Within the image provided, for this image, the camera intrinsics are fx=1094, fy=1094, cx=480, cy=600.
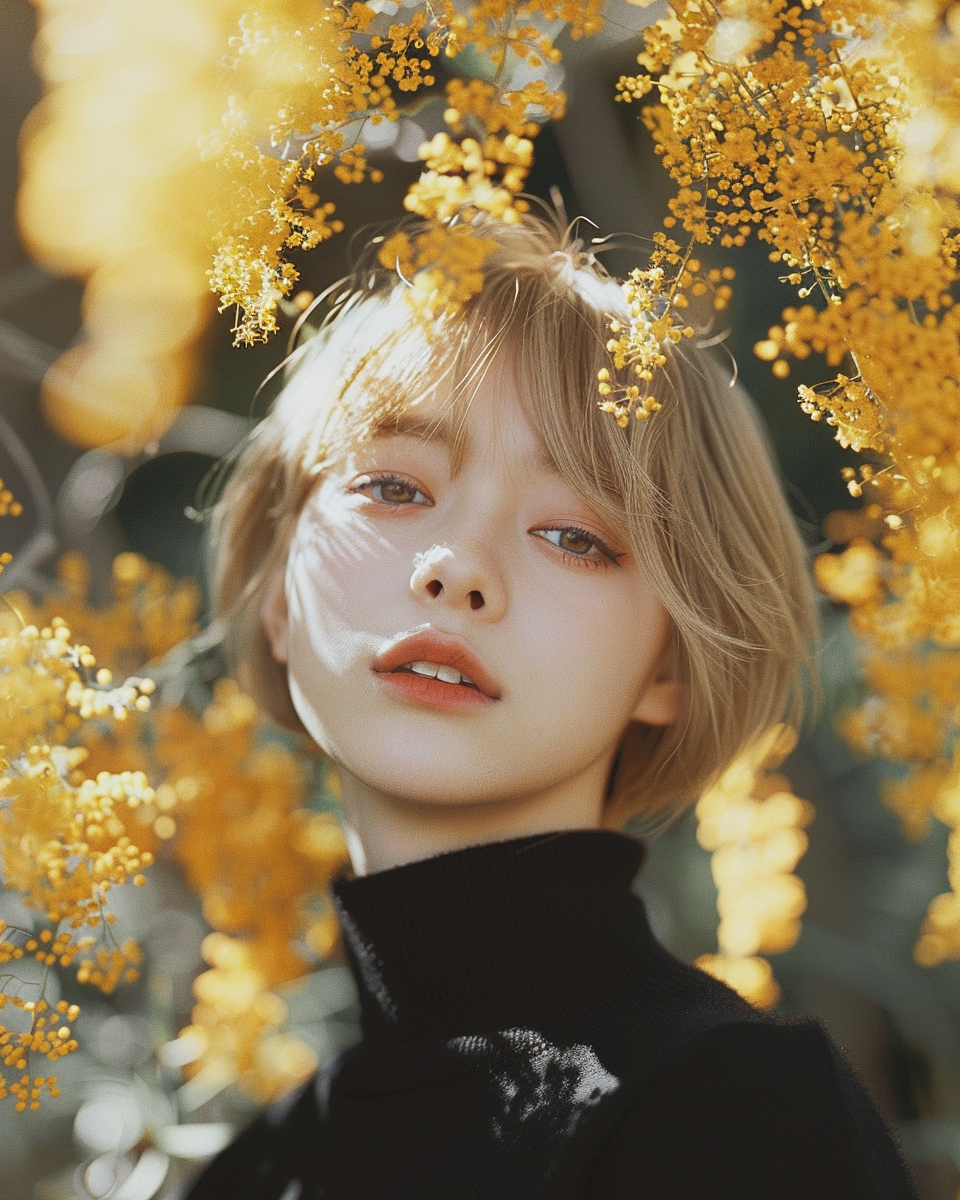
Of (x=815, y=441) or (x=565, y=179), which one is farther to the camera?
(x=815, y=441)

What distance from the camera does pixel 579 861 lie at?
33.3 inches

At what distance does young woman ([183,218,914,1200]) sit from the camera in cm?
75

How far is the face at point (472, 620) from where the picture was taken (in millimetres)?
760

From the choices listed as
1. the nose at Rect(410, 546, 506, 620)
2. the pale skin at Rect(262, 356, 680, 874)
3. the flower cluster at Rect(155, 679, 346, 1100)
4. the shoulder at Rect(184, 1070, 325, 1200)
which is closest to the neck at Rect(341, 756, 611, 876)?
the pale skin at Rect(262, 356, 680, 874)

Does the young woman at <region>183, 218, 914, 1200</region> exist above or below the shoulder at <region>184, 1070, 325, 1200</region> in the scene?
above

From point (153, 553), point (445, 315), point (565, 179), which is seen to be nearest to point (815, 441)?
point (565, 179)

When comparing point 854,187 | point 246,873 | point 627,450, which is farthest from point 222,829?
point 854,187

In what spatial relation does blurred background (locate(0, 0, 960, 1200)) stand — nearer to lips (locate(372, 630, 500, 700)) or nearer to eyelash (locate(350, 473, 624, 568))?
eyelash (locate(350, 473, 624, 568))

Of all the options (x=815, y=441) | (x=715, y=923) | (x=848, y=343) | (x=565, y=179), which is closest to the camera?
(x=848, y=343)

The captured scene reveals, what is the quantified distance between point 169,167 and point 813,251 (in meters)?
0.50

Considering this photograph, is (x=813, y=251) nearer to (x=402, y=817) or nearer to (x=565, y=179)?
(x=565, y=179)

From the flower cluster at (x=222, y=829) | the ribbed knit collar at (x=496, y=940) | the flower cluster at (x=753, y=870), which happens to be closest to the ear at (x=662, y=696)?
the ribbed knit collar at (x=496, y=940)

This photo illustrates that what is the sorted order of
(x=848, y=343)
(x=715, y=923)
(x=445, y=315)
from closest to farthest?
1. (x=848, y=343)
2. (x=445, y=315)
3. (x=715, y=923)

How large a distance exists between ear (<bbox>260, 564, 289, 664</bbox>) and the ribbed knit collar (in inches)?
→ 9.1
